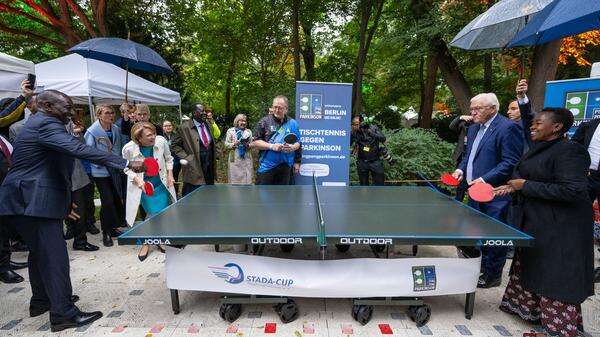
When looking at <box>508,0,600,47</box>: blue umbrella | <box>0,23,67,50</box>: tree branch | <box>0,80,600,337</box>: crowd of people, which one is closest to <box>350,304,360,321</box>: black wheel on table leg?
<box>0,80,600,337</box>: crowd of people

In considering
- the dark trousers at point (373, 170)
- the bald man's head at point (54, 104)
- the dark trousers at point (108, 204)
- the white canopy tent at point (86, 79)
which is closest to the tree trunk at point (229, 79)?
the white canopy tent at point (86, 79)

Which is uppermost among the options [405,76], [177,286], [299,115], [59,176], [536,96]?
[405,76]

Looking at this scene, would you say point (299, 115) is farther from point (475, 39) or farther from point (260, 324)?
point (260, 324)

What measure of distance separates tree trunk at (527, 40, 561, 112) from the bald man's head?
9458 mm

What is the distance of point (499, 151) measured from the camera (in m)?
3.71

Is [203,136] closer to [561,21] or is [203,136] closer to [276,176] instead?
[276,176]

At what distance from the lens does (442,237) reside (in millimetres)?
2561

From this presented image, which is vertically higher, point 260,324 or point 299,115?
point 299,115

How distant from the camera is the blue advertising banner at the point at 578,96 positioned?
17.7ft

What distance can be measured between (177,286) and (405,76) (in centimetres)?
1805

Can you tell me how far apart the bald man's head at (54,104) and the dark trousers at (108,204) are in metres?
2.43

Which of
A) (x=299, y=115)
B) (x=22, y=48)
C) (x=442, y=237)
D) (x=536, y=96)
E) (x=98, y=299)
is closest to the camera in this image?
(x=442, y=237)

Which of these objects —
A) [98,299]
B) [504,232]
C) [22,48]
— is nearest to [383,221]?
[504,232]

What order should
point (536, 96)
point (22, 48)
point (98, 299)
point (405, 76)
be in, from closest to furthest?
point (98, 299)
point (536, 96)
point (22, 48)
point (405, 76)
